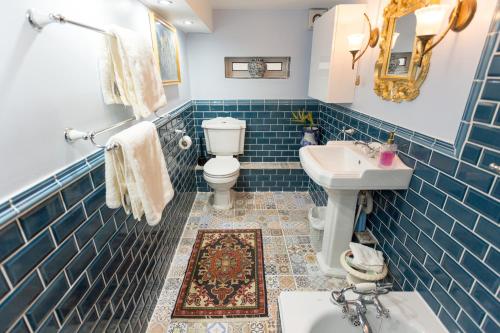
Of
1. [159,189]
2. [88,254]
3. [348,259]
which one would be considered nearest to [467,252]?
[348,259]

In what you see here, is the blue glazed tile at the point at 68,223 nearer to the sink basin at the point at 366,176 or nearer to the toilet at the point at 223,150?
the sink basin at the point at 366,176

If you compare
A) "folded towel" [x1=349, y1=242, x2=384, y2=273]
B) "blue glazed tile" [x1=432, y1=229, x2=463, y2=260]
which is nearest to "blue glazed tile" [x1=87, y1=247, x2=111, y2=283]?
"folded towel" [x1=349, y1=242, x2=384, y2=273]

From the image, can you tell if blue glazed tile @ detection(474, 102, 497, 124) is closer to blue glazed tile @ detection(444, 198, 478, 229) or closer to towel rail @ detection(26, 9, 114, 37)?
blue glazed tile @ detection(444, 198, 478, 229)

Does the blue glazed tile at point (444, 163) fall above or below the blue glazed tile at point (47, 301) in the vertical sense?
above

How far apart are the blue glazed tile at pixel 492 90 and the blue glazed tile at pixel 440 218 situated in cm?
51

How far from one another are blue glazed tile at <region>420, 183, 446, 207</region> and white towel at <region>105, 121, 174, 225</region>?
4.29ft

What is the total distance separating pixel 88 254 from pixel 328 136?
7.84ft

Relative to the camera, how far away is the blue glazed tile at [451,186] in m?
1.02

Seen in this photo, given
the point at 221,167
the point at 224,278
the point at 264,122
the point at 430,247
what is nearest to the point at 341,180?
the point at 430,247

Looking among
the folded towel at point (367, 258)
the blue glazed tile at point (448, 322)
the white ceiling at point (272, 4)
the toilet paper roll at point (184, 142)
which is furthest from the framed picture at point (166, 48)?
the blue glazed tile at point (448, 322)

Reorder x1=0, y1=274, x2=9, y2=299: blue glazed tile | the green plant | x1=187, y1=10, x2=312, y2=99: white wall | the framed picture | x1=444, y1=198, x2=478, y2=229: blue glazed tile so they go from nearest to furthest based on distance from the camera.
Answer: x1=0, y1=274, x2=9, y2=299: blue glazed tile < x1=444, y1=198, x2=478, y2=229: blue glazed tile < the framed picture < x1=187, y1=10, x2=312, y2=99: white wall < the green plant

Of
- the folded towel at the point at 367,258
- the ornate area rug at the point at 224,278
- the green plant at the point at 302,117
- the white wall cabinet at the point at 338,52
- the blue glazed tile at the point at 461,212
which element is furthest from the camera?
the green plant at the point at 302,117

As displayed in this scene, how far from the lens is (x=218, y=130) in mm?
2875

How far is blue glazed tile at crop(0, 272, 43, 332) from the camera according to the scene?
2.06 feet
